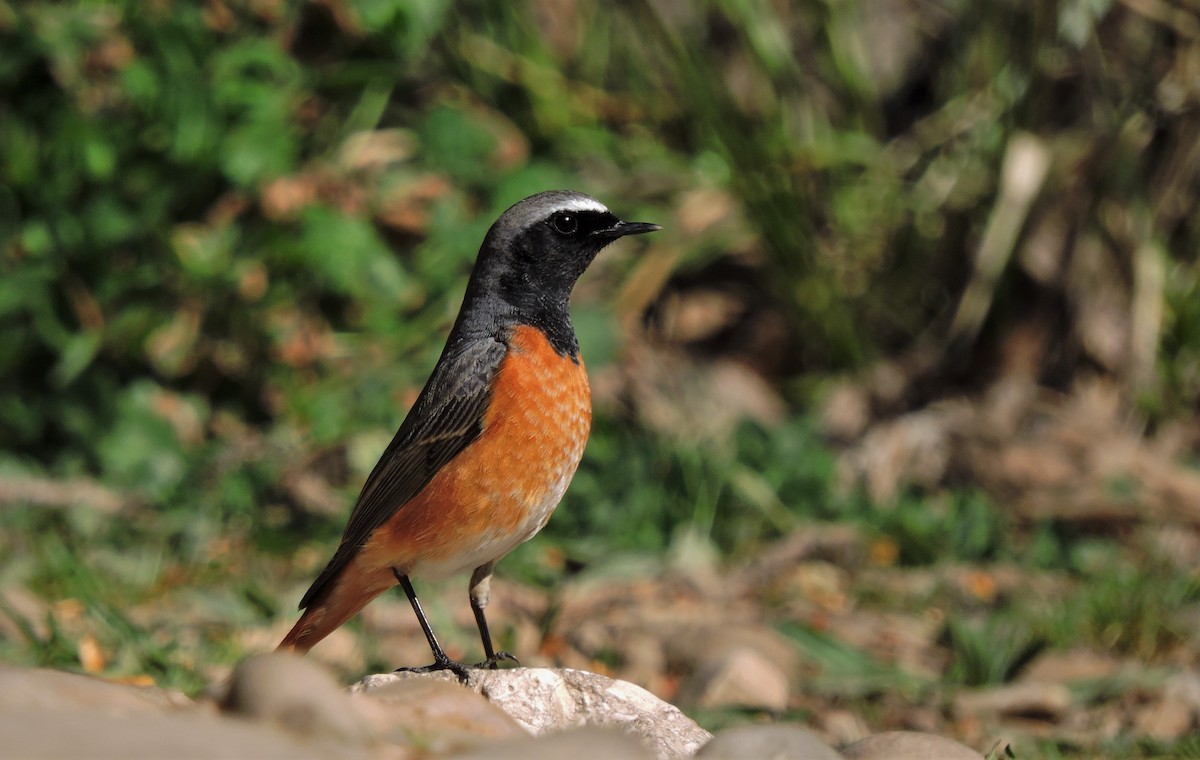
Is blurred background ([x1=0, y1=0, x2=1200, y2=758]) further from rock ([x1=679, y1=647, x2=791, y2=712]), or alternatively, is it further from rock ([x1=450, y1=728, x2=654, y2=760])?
rock ([x1=450, y1=728, x2=654, y2=760])

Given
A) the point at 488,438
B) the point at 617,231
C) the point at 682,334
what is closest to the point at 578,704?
the point at 488,438

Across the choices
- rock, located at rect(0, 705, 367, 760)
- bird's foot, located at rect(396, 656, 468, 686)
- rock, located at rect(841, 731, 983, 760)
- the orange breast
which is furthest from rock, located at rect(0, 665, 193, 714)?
rock, located at rect(841, 731, 983, 760)

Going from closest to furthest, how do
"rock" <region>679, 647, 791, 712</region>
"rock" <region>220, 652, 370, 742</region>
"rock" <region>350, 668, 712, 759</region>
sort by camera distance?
"rock" <region>220, 652, 370, 742</region> → "rock" <region>350, 668, 712, 759</region> → "rock" <region>679, 647, 791, 712</region>

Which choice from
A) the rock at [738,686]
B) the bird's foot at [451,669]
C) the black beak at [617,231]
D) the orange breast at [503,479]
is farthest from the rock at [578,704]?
the black beak at [617,231]

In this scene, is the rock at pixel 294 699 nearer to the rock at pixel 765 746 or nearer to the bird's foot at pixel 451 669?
the rock at pixel 765 746

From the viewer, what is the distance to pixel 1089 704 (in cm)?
530

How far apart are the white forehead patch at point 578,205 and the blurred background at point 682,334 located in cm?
171

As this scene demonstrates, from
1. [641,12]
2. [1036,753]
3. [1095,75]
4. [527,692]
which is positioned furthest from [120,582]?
[1095,75]

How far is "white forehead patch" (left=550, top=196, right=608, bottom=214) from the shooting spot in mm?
4699

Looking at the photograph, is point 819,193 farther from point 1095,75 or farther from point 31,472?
point 31,472

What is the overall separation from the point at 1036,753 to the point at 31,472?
481 centimetres

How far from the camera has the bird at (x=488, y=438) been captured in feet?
14.7

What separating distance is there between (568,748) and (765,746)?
2.00 ft

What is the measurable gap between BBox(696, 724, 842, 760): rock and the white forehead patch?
2040 millimetres
